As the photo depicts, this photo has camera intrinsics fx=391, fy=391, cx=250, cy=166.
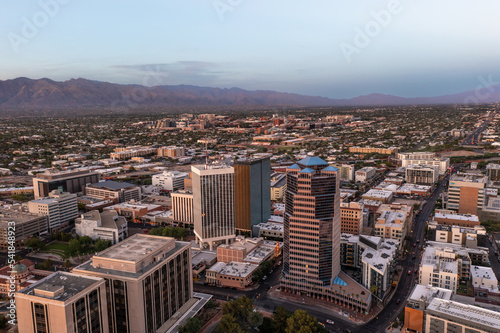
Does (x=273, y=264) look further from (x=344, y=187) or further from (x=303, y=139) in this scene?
(x=303, y=139)

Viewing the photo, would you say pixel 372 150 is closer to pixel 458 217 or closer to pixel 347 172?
pixel 347 172

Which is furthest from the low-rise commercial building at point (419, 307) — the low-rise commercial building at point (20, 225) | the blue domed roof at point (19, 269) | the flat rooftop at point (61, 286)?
the low-rise commercial building at point (20, 225)

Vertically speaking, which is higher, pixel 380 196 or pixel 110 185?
pixel 110 185

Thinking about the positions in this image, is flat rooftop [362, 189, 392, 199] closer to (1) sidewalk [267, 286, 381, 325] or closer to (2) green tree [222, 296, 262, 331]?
(1) sidewalk [267, 286, 381, 325]

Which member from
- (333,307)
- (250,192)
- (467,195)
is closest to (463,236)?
(467,195)

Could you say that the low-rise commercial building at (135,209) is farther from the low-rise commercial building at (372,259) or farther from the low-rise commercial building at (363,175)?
the low-rise commercial building at (363,175)

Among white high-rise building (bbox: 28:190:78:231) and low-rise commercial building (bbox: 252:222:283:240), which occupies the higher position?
white high-rise building (bbox: 28:190:78:231)

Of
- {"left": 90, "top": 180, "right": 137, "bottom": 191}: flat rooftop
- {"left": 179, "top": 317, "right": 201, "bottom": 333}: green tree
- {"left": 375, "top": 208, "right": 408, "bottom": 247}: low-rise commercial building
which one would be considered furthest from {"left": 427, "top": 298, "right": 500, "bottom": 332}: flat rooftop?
{"left": 90, "top": 180, "right": 137, "bottom": 191}: flat rooftop
